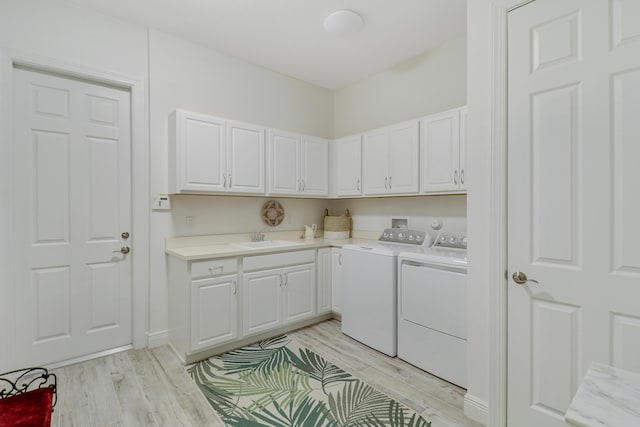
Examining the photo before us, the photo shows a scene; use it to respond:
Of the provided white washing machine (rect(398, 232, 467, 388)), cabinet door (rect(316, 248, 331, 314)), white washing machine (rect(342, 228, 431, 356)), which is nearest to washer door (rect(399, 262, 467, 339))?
white washing machine (rect(398, 232, 467, 388))

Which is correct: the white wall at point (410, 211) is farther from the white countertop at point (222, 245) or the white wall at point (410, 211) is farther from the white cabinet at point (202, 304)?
the white cabinet at point (202, 304)

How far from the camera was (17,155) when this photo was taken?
218cm

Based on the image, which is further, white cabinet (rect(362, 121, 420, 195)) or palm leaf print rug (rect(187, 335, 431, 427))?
white cabinet (rect(362, 121, 420, 195))

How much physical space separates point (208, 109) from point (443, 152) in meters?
2.28

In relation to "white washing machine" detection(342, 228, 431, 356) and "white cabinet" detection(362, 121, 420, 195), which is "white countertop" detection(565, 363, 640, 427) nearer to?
"white washing machine" detection(342, 228, 431, 356)

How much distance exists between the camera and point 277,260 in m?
2.89

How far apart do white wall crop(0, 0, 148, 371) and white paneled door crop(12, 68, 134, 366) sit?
6 centimetres

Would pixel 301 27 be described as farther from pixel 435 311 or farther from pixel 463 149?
pixel 435 311

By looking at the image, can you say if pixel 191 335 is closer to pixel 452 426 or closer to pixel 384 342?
pixel 384 342

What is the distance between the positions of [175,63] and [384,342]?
3.15 meters

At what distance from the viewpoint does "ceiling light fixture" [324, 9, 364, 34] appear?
2.43 m

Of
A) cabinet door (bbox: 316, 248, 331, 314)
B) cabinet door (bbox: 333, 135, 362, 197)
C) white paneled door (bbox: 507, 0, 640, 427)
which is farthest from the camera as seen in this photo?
cabinet door (bbox: 333, 135, 362, 197)

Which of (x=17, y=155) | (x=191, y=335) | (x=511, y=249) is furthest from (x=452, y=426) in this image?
(x=17, y=155)

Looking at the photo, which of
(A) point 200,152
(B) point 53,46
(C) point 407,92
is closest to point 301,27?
(C) point 407,92
